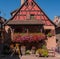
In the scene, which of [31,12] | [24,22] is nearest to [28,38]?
[24,22]

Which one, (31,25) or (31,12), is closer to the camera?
(31,25)

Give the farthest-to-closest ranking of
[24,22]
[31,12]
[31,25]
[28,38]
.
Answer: [31,12] → [24,22] → [31,25] → [28,38]

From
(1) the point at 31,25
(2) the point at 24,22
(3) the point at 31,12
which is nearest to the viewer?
(1) the point at 31,25

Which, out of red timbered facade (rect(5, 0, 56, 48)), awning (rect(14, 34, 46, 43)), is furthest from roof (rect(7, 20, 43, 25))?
awning (rect(14, 34, 46, 43))

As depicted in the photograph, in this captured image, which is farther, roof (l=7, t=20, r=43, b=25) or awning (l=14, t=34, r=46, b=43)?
roof (l=7, t=20, r=43, b=25)

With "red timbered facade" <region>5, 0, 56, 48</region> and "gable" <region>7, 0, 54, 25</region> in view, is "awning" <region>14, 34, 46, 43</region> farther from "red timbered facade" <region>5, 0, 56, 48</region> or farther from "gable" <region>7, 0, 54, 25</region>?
"gable" <region>7, 0, 54, 25</region>

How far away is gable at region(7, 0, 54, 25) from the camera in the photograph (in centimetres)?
3062

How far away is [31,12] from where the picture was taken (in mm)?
30953

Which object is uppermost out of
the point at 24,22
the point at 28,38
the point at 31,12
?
the point at 31,12

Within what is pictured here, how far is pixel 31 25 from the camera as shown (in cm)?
2812

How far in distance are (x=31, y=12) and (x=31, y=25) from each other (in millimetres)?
3506

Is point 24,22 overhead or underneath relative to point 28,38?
overhead

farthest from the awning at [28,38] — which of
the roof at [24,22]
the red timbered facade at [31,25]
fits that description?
the roof at [24,22]

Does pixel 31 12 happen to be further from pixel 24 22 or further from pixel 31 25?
pixel 31 25
